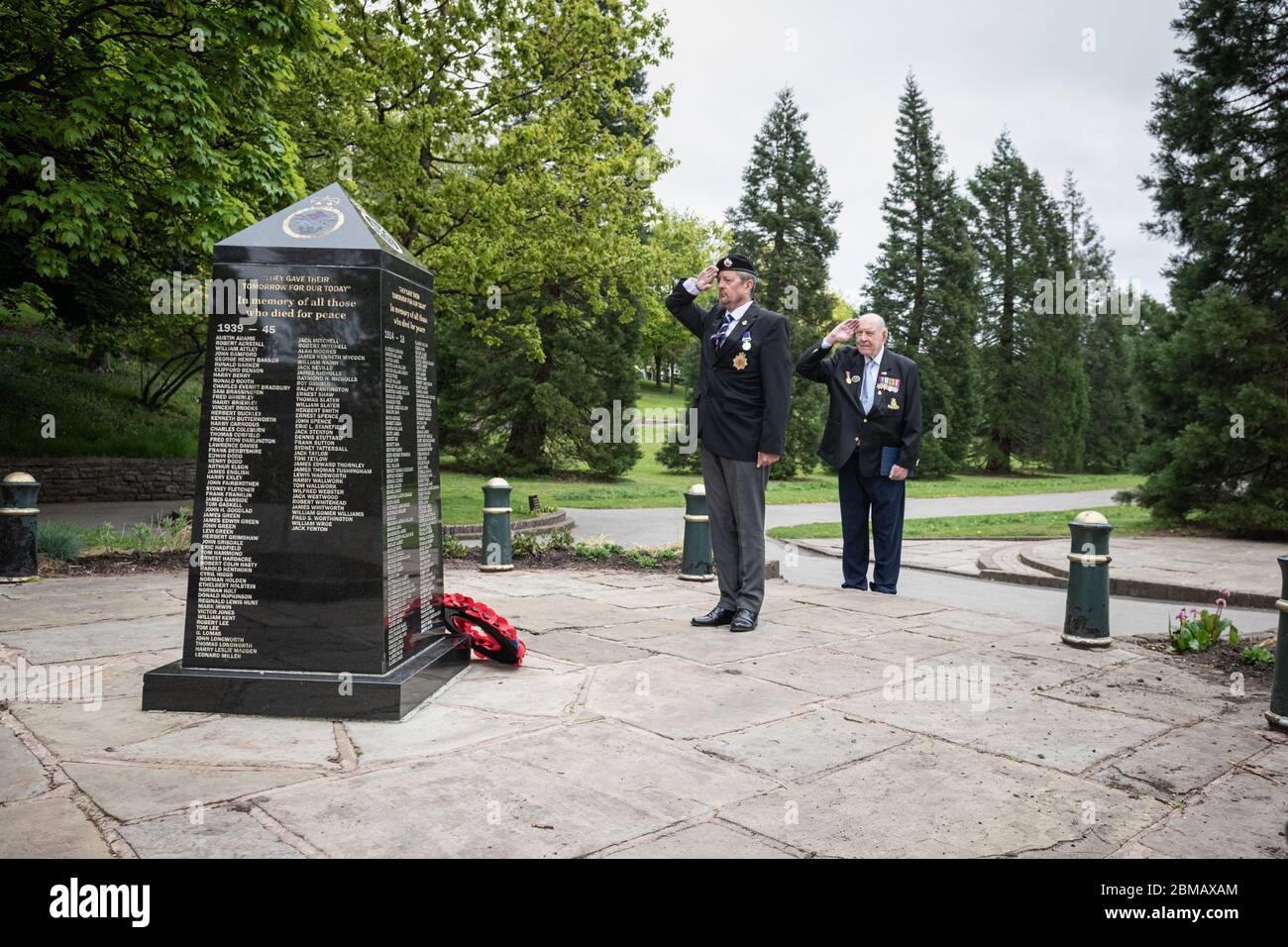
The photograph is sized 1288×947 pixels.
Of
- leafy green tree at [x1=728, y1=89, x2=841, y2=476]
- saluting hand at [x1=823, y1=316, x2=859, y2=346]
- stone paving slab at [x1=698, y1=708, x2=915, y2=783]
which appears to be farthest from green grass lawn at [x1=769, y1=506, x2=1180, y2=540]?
leafy green tree at [x1=728, y1=89, x2=841, y2=476]

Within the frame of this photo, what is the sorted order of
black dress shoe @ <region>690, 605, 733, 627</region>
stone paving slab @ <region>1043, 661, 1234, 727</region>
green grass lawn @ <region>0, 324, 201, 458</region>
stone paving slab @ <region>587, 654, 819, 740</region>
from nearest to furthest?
stone paving slab @ <region>587, 654, 819, 740</region>
stone paving slab @ <region>1043, 661, 1234, 727</region>
black dress shoe @ <region>690, 605, 733, 627</region>
green grass lawn @ <region>0, 324, 201, 458</region>

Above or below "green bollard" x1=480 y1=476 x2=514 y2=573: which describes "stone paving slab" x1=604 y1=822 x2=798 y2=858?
below

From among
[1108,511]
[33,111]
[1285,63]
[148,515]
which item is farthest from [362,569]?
[1108,511]

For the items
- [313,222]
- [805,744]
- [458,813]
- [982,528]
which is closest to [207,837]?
[458,813]

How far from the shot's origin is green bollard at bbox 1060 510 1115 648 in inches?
251

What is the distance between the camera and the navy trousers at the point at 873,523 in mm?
8344

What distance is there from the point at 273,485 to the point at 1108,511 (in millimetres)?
22363

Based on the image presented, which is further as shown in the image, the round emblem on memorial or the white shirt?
the white shirt

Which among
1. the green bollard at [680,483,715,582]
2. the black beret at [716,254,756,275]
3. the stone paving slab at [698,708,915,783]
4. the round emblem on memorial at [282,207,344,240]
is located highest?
the black beret at [716,254,756,275]

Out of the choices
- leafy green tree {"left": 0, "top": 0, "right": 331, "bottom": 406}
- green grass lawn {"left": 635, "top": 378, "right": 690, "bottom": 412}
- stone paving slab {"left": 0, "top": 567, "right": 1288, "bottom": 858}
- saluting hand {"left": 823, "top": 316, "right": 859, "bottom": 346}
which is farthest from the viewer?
green grass lawn {"left": 635, "top": 378, "right": 690, "bottom": 412}

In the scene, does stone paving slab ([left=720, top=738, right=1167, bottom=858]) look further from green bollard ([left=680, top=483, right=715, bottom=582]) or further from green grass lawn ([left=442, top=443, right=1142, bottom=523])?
green grass lawn ([left=442, top=443, right=1142, bottom=523])

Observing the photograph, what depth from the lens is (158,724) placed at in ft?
13.4

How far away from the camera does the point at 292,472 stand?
4.38 m

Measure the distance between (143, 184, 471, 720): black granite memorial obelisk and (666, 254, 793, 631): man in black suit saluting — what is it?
2.67m
